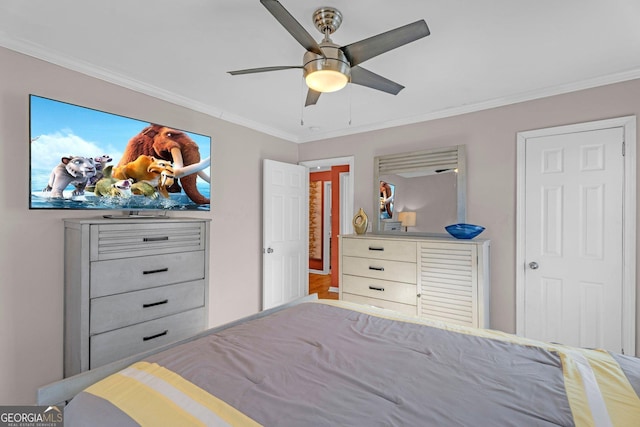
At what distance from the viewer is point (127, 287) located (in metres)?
2.07

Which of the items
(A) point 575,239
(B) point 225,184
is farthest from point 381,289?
(B) point 225,184

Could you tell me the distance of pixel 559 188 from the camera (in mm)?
2643

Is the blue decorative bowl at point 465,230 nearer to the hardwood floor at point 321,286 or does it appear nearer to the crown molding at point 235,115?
the crown molding at point 235,115

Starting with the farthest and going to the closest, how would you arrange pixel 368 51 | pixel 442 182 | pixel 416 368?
1. pixel 442 182
2. pixel 368 51
3. pixel 416 368

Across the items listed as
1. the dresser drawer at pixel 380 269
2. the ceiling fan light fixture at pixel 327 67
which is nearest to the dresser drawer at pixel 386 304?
the dresser drawer at pixel 380 269

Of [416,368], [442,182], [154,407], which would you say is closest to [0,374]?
[154,407]

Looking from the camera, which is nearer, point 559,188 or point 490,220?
point 559,188

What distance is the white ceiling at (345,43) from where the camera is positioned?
1651mm

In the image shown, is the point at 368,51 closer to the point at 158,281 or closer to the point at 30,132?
the point at 158,281

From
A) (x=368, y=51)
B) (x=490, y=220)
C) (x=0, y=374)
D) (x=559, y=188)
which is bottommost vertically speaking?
(x=0, y=374)

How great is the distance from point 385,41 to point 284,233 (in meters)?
2.82

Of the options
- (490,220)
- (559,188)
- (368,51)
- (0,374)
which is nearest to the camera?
(368,51)

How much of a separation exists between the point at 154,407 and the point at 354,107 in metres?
2.90

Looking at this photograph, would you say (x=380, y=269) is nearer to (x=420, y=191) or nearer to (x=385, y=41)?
(x=420, y=191)
